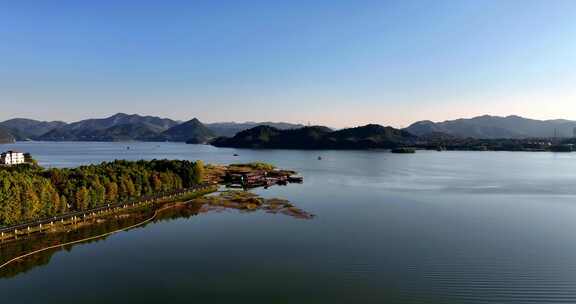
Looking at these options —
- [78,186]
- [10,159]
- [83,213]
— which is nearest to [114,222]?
[83,213]

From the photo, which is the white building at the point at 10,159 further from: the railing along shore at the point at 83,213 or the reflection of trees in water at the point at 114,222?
the reflection of trees in water at the point at 114,222

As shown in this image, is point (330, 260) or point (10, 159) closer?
point (330, 260)

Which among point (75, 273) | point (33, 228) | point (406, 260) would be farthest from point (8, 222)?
point (406, 260)

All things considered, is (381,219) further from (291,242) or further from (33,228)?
(33,228)

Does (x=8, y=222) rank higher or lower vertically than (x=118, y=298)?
higher

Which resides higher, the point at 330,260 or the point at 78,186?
the point at 78,186

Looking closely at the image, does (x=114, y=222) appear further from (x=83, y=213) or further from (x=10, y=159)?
(x=10, y=159)

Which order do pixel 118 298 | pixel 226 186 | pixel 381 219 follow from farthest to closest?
pixel 226 186 → pixel 381 219 → pixel 118 298

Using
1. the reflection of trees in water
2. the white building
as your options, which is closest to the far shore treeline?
the reflection of trees in water
